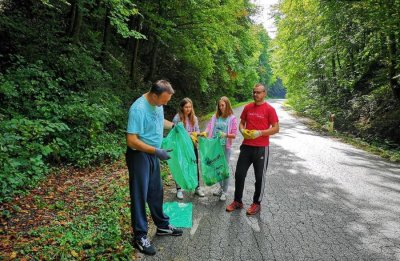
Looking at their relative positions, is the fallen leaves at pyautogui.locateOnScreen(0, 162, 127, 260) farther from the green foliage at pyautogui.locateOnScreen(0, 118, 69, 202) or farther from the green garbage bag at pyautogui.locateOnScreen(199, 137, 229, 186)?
the green garbage bag at pyautogui.locateOnScreen(199, 137, 229, 186)

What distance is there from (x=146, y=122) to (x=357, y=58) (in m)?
15.2

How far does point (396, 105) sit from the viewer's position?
13023mm

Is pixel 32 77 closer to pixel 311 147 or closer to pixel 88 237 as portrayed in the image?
pixel 88 237

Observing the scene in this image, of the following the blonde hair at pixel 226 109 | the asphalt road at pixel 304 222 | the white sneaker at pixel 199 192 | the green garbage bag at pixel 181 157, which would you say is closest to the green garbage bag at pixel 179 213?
the asphalt road at pixel 304 222

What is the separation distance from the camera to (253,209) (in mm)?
4969

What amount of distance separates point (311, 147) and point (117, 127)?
6.76 meters

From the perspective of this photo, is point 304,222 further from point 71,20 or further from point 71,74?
point 71,20

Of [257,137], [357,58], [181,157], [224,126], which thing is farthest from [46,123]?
[357,58]

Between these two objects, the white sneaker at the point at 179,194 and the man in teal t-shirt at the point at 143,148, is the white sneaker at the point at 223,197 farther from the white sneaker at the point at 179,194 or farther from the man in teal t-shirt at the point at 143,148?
the man in teal t-shirt at the point at 143,148

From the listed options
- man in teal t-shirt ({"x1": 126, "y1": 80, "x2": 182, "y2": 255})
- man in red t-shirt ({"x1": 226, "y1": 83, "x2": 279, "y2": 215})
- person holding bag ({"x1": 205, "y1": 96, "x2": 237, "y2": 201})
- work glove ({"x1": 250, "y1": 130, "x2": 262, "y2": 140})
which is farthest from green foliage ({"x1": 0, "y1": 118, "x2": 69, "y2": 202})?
work glove ({"x1": 250, "y1": 130, "x2": 262, "y2": 140})

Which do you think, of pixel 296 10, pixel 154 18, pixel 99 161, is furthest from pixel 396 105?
pixel 99 161

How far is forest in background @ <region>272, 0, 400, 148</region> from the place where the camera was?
11.9 m

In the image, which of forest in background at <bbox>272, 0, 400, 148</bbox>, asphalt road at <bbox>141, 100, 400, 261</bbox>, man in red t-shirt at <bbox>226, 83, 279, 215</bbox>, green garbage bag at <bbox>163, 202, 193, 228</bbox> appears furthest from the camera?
forest in background at <bbox>272, 0, 400, 148</bbox>

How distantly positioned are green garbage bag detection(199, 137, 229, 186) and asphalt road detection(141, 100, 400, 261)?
458 millimetres
